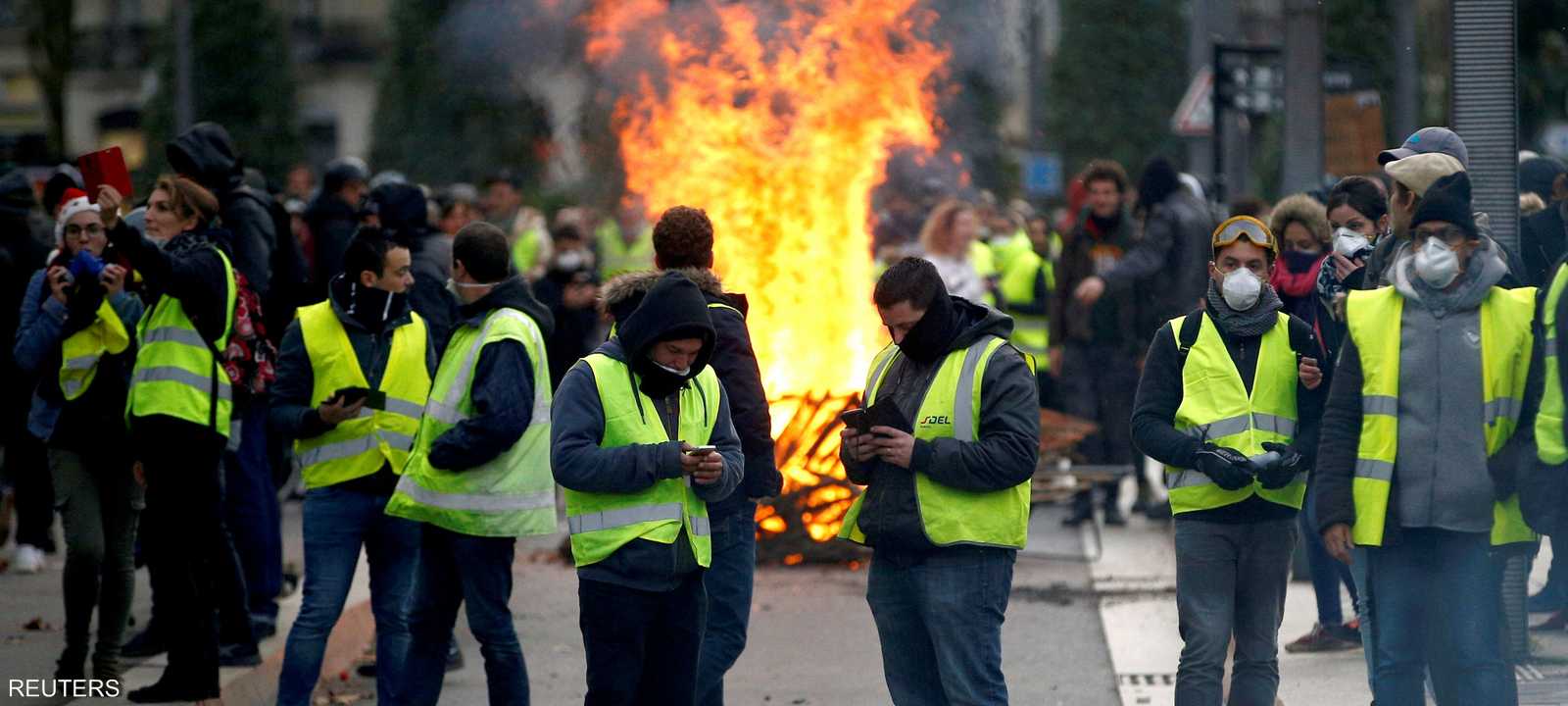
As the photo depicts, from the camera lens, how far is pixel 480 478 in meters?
6.69

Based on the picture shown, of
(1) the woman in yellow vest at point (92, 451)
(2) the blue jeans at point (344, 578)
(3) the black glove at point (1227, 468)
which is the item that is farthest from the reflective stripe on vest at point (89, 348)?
(3) the black glove at point (1227, 468)

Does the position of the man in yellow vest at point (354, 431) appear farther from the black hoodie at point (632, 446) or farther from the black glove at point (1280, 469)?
the black glove at point (1280, 469)

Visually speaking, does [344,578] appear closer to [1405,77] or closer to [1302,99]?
[1302,99]

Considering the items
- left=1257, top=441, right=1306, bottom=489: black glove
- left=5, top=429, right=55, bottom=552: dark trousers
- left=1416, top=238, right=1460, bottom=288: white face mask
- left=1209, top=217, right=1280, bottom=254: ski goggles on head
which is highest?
left=1209, top=217, right=1280, bottom=254: ski goggles on head

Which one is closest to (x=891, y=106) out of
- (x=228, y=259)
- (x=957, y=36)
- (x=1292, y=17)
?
(x=957, y=36)

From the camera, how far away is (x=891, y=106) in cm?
1250

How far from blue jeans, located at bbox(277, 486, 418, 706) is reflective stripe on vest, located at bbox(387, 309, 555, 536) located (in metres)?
0.41

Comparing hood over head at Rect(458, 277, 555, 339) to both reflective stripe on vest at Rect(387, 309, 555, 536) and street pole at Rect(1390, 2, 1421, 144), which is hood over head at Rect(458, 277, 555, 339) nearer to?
reflective stripe on vest at Rect(387, 309, 555, 536)

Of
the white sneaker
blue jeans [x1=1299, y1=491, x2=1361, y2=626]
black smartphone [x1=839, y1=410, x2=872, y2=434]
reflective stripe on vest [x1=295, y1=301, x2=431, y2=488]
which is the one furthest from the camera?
the white sneaker

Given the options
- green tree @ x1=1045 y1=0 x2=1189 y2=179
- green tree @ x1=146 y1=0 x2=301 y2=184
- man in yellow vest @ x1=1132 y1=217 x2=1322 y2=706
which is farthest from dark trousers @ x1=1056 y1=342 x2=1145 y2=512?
green tree @ x1=1045 y1=0 x2=1189 y2=179

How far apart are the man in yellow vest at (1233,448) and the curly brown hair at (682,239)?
5.19 ft

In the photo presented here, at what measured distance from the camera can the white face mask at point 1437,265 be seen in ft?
18.5

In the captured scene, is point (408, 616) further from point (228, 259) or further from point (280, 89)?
point (280, 89)

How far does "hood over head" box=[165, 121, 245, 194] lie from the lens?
7.89 meters
